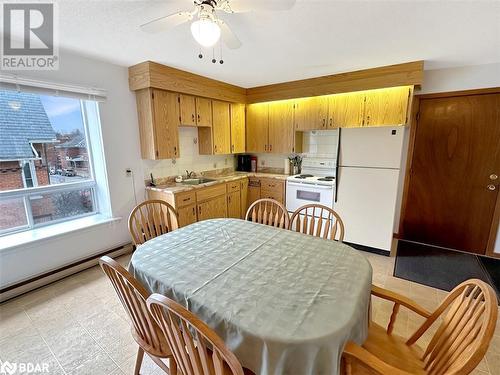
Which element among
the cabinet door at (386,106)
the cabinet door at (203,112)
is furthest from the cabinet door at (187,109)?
the cabinet door at (386,106)

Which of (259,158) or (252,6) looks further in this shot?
(259,158)

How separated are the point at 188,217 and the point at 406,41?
9.86 ft

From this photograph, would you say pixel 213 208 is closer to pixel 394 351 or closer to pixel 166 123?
pixel 166 123

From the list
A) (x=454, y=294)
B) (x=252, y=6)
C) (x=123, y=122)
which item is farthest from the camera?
(x=123, y=122)

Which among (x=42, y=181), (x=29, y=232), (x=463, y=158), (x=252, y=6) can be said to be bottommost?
(x=29, y=232)

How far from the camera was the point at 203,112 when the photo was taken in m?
3.54

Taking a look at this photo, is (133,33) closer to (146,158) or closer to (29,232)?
(146,158)

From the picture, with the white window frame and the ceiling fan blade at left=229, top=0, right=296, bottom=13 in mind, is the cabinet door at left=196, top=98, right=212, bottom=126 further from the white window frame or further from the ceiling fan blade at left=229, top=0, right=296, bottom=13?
the ceiling fan blade at left=229, top=0, right=296, bottom=13

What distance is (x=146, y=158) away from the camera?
3.15 m

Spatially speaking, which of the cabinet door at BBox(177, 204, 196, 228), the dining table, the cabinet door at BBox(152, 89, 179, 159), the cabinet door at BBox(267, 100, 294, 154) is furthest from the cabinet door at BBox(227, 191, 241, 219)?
the dining table

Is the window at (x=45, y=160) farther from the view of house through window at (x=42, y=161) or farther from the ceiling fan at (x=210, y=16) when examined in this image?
the ceiling fan at (x=210, y=16)

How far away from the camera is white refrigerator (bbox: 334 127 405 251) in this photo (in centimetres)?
287

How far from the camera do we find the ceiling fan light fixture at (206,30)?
52.7 inches

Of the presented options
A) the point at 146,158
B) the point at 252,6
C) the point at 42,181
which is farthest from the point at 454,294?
the point at 42,181
